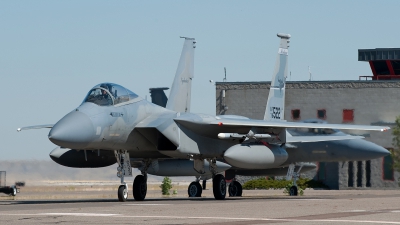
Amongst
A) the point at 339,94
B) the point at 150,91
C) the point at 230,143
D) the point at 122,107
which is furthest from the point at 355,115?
the point at 122,107

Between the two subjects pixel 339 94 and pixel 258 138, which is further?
pixel 339 94

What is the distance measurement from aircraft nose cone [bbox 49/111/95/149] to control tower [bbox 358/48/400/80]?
3670cm

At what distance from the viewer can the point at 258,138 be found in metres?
22.8

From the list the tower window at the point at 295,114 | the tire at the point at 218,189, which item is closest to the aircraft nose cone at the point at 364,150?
the tire at the point at 218,189

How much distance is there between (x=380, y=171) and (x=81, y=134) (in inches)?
1132

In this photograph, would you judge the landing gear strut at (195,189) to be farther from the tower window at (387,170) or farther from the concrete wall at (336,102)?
the tower window at (387,170)

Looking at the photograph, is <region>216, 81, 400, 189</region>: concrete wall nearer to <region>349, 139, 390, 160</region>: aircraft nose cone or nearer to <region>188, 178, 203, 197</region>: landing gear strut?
<region>349, 139, 390, 160</region>: aircraft nose cone

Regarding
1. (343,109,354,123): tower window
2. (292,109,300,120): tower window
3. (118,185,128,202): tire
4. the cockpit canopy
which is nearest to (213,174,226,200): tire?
(118,185,128,202): tire

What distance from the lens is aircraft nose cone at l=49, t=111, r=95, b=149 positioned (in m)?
18.2

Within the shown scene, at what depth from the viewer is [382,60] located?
53.8 metres

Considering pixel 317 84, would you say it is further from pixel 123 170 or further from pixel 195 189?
pixel 123 170

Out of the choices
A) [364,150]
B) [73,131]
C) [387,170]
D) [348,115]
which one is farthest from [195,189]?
[387,170]

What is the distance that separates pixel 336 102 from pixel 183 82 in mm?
21478

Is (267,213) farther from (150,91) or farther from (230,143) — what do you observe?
(150,91)
